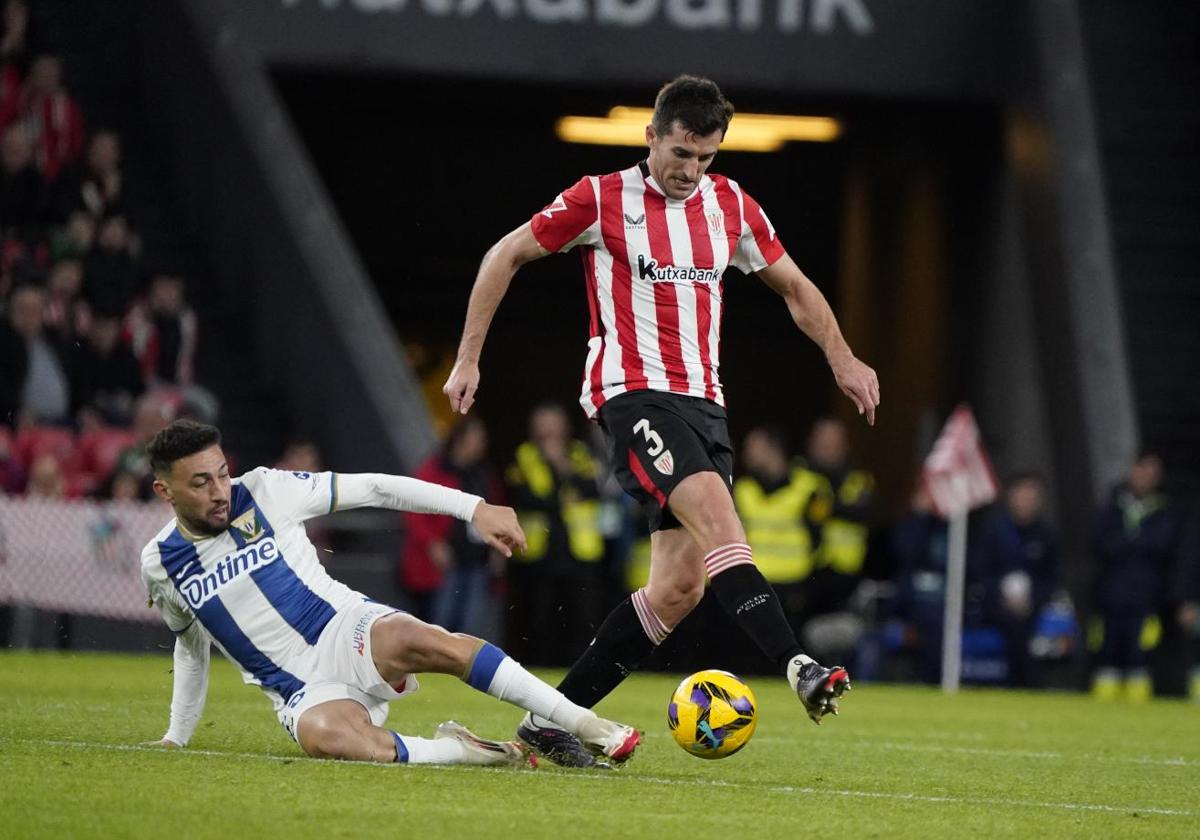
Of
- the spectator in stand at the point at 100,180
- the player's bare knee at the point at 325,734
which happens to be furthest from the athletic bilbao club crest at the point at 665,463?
the spectator in stand at the point at 100,180

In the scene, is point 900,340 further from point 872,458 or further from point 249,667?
point 249,667

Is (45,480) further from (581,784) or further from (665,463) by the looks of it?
(581,784)

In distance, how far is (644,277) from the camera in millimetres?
7066

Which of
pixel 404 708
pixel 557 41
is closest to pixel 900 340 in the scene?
pixel 557 41

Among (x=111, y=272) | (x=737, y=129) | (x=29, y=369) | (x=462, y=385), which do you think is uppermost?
(x=737, y=129)

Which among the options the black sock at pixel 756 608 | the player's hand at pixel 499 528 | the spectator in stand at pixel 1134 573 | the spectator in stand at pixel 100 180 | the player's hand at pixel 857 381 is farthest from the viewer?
the spectator in stand at pixel 100 180

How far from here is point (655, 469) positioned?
6.79m

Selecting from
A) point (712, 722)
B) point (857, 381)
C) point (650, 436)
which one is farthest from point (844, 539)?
point (712, 722)

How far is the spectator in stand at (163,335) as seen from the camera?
1542cm

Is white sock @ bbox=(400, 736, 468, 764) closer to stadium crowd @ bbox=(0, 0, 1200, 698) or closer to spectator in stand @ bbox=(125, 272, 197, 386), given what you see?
stadium crowd @ bbox=(0, 0, 1200, 698)

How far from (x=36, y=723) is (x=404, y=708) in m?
2.44

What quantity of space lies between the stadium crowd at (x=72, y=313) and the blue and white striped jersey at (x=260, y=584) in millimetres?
7485

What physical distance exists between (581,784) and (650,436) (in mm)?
1145

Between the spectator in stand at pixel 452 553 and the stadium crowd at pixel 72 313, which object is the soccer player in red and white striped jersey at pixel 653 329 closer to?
the spectator in stand at pixel 452 553
